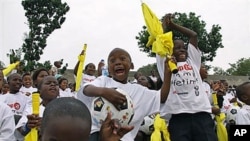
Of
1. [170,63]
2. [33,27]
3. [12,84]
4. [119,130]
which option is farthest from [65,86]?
[33,27]

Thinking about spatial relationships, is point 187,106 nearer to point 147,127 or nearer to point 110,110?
point 110,110

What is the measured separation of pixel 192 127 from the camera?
4734mm

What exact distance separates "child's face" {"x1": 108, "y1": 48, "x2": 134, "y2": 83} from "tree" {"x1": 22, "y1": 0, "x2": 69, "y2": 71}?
18.7 meters

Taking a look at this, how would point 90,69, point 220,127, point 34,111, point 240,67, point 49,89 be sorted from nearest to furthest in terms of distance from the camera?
point 34,111, point 49,89, point 220,127, point 90,69, point 240,67

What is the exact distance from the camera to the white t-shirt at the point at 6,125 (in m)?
4.19

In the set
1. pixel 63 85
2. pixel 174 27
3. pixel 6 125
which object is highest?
pixel 174 27

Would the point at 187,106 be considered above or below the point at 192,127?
above

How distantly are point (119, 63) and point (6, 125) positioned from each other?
1.31m

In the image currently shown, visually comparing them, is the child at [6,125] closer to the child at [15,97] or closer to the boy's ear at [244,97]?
the child at [15,97]

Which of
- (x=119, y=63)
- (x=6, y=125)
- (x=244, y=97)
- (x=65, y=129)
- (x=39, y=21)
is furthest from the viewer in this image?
(x=39, y=21)

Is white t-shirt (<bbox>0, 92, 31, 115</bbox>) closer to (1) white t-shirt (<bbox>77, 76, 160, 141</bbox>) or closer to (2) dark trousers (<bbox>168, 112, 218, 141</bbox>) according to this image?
(2) dark trousers (<bbox>168, 112, 218, 141</bbox>)

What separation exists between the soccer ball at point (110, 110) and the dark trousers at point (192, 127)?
4.52 feet

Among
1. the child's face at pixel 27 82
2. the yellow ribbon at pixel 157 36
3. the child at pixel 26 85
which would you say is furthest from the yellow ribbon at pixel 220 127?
the child's face at pixel 27 82

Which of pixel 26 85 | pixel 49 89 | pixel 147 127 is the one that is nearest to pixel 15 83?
pixel 26 85
